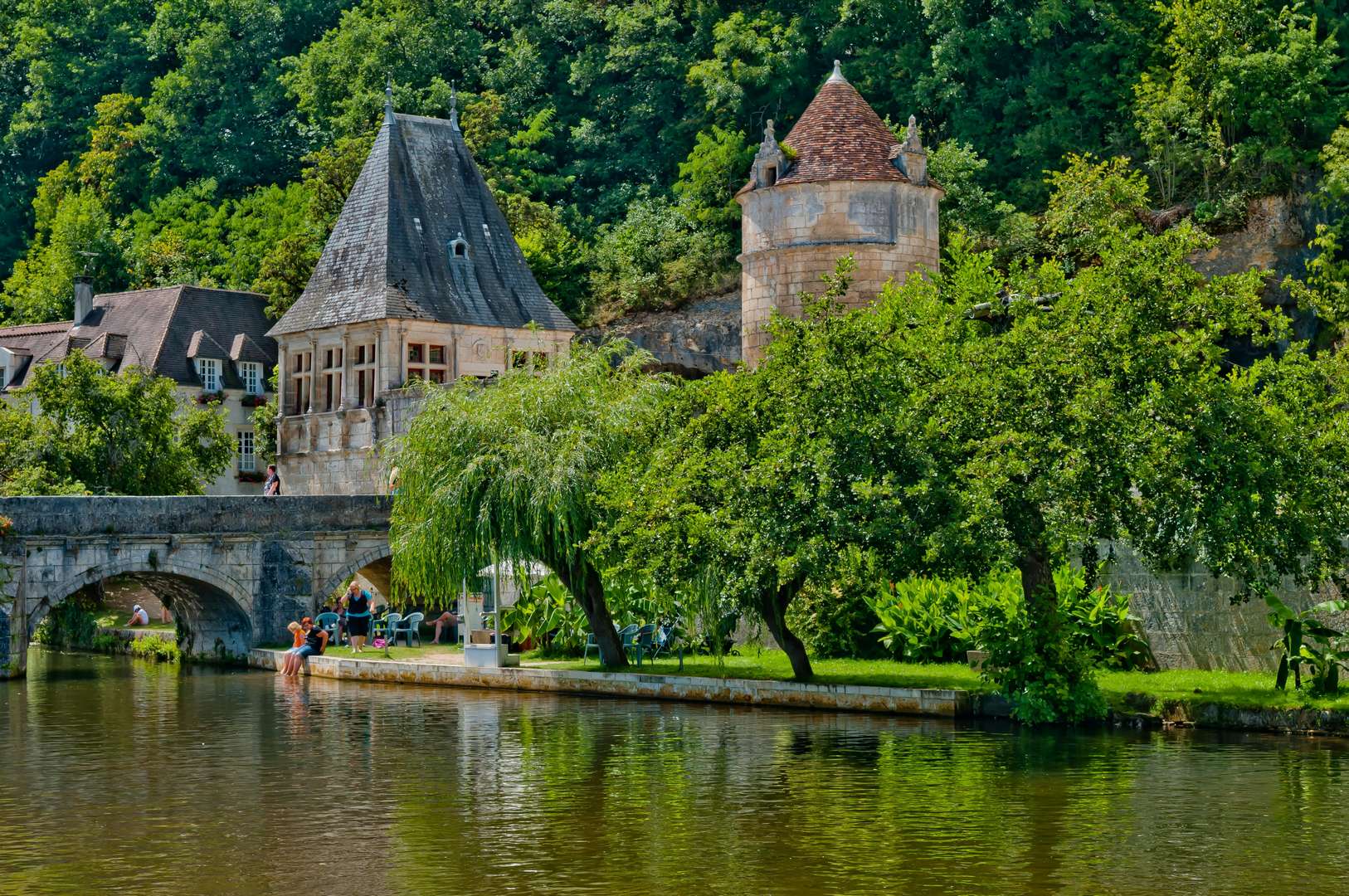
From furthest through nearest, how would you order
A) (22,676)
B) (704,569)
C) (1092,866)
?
(22,676) → (704,569) → (1092,866)

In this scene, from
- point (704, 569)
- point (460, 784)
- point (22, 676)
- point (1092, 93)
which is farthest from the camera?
point (1092, 93)

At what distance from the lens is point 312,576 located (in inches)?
1663

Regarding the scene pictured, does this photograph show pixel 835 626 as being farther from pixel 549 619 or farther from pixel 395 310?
pixel 395 310

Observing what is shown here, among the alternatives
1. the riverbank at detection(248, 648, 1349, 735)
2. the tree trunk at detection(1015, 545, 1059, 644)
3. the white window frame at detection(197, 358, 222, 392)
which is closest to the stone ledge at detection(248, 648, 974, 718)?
the riverbank at detection(248, 648, 1349, 735)

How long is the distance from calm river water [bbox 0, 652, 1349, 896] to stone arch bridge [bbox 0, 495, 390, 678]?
10207 millimetres

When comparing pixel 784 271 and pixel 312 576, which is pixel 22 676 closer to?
pixel 312 576

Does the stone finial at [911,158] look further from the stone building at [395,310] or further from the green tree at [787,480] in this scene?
the stone building at [395,310]

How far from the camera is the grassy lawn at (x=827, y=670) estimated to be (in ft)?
93.9

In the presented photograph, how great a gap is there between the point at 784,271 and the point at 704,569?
45.4 ft

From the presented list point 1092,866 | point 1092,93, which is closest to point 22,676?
→ point 1092,866

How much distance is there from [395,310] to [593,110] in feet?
80.1

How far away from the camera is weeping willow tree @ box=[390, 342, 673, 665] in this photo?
32.5 metres

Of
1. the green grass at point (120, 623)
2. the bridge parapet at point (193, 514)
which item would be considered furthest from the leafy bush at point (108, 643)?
the bridge parapet at point (193, 514)

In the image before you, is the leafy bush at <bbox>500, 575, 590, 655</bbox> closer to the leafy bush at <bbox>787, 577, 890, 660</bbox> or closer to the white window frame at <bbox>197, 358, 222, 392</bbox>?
the leafy bush at <bbox>787, 577, 890, 660</bbox>
